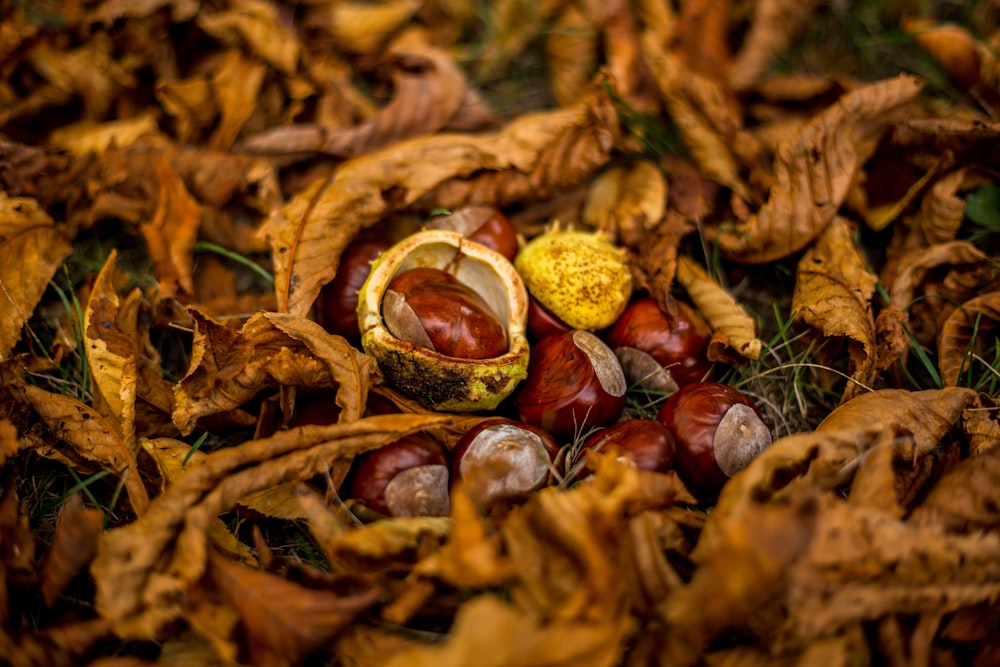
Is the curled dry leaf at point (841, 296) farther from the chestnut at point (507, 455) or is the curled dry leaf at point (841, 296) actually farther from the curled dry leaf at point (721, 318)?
the chestnut at point (507, 455)

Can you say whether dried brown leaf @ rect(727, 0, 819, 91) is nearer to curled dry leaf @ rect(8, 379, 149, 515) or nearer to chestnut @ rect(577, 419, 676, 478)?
chestnut @ rect(577, 419, 676, 478)

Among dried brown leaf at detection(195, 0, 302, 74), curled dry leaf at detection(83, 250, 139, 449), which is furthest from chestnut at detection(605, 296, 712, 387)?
dried brown leaf at detection(195, 0, 302, 74)

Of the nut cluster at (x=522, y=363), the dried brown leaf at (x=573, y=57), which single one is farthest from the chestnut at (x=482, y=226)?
the dried brown leaf at (x=573, y=57)

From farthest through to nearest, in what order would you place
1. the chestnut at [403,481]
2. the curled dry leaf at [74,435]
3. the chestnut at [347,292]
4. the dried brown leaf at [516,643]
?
the chestnut at [347,292], the curled dry leaf at [74,435], the chestnut at [403,481], the dried brown leaf at [516,643]

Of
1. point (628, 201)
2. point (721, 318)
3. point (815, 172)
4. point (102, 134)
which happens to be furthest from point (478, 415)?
point (102, 134)

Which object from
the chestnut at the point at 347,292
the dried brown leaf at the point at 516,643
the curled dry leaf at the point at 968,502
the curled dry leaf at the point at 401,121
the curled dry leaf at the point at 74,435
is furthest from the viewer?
the curled dry leaf at the point at 401,121

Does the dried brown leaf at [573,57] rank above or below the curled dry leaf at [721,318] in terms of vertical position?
above

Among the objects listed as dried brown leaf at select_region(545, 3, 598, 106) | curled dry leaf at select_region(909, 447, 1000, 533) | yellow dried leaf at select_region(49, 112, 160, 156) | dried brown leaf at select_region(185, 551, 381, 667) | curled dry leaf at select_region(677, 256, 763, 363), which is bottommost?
dried brown leaf at select_region(185, 551, 381, 667)
